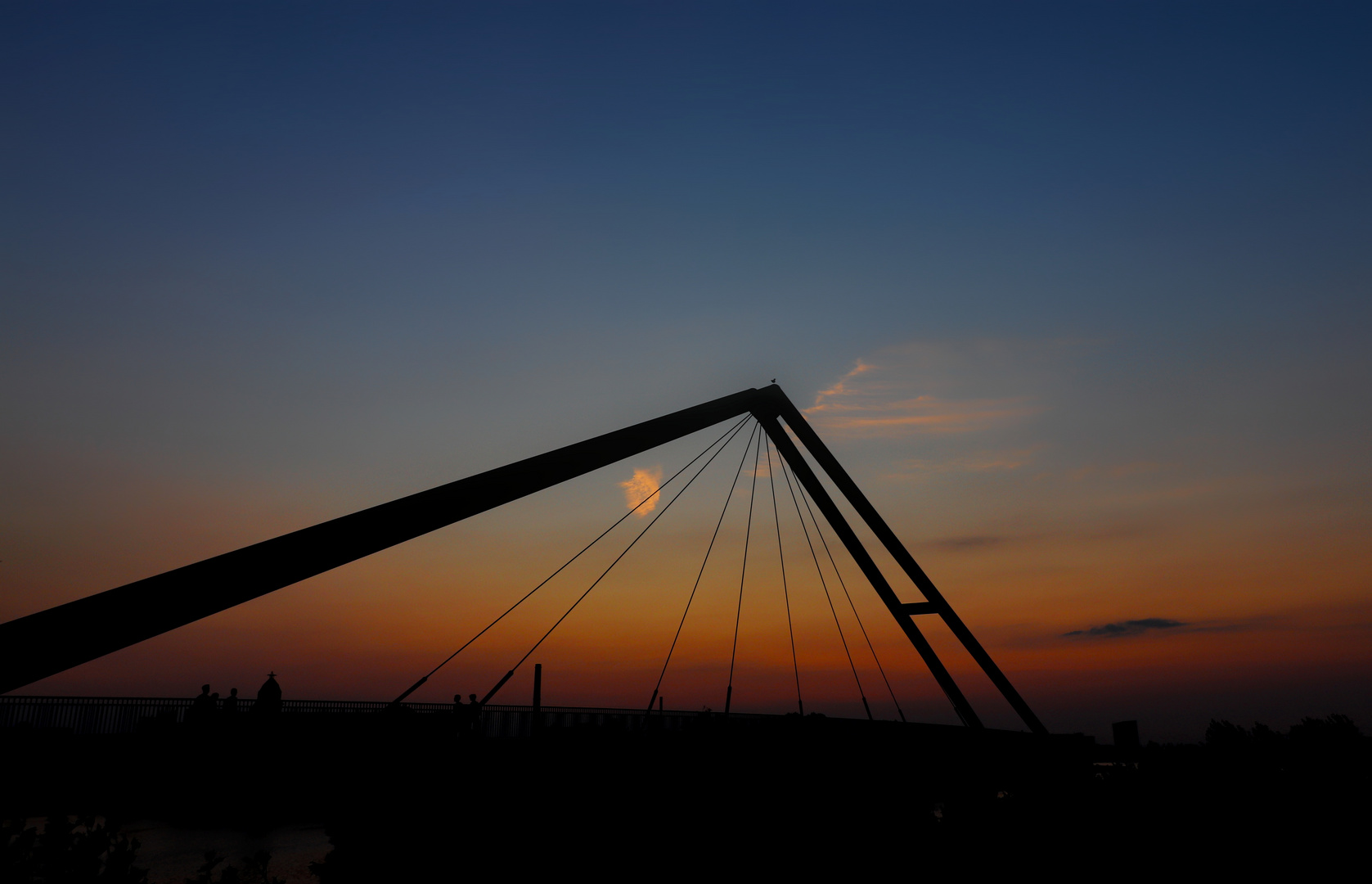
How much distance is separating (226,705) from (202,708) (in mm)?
2569

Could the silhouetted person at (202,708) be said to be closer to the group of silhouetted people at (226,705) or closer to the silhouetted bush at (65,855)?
the group of silhouetted people at (226,705)

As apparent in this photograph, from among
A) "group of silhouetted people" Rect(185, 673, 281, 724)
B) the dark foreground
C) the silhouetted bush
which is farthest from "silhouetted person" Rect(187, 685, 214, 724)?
the silhouetted bush

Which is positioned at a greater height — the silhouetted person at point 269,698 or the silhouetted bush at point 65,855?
the silhouetted person at point 269,698

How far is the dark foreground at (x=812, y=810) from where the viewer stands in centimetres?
1009

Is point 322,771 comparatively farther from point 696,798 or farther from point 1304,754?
point 1304,754

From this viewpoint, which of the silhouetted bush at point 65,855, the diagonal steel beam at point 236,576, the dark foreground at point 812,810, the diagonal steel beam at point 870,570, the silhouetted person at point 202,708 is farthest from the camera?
the silhouetted person at point 202,708

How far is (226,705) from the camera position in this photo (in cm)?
2936

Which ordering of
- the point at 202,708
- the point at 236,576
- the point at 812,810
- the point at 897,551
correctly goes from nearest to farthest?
the point at 236,576
the point at 812,810
the point at 897,551
the point at 202,708

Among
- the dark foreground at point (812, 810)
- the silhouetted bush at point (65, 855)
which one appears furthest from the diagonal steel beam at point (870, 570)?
the silhouetted bush at point (65, 855)

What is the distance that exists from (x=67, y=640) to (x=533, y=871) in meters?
6.28

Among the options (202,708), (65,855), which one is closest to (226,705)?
(202,708)

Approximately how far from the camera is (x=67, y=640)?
17.9 ft

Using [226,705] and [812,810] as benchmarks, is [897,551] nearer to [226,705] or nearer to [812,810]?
[812,810]

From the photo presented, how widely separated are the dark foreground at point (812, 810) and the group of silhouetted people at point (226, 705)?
13904 mm
